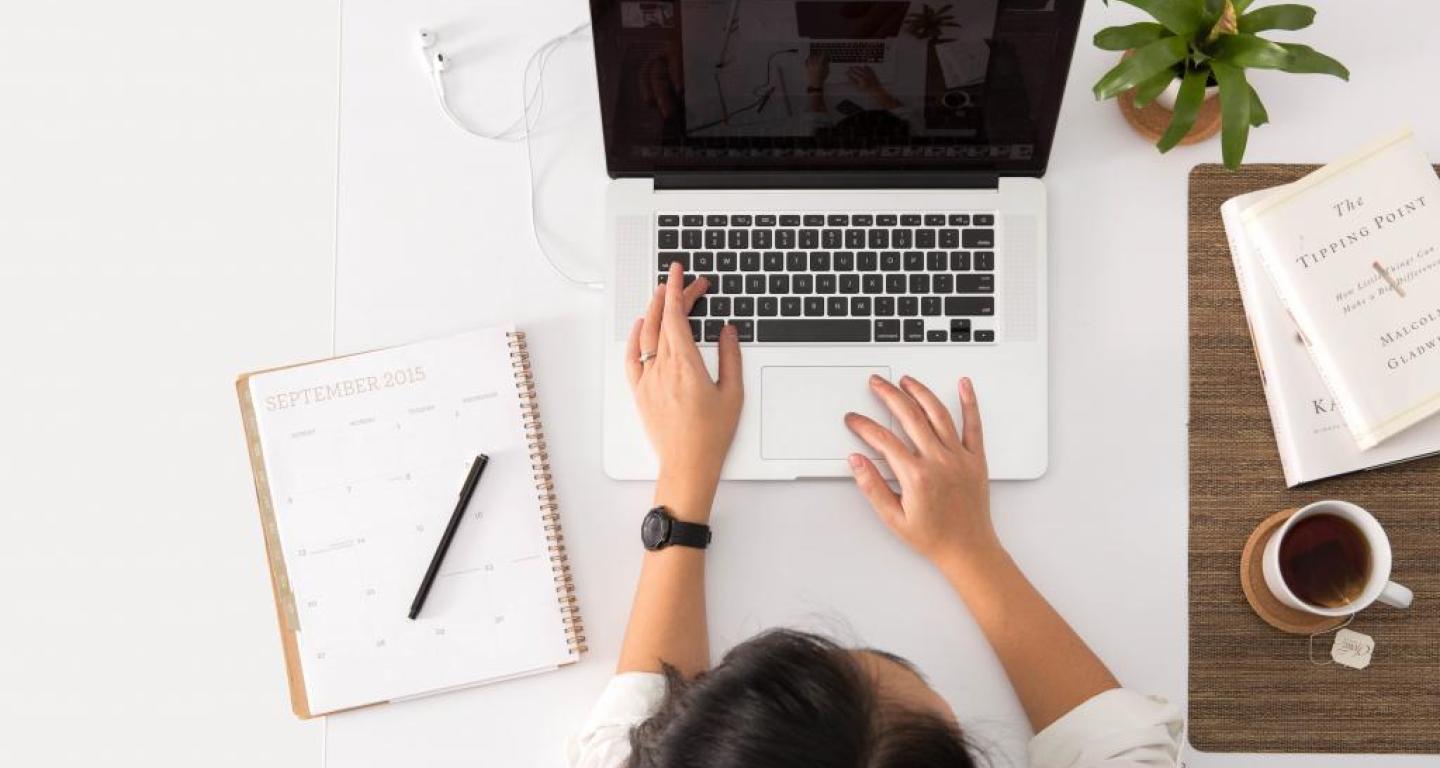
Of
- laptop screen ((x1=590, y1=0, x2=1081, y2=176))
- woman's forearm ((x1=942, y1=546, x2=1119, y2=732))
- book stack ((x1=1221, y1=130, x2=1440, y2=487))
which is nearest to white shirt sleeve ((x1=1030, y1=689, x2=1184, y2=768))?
woman's forearm ((x1=942, y1=546, x2=1119, y2=732))

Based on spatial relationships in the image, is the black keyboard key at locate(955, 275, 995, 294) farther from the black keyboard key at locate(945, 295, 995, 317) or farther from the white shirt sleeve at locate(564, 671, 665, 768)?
the white shirt sleeve at locate(564, 671, 665, 768)

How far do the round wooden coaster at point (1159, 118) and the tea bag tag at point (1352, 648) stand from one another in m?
0.42

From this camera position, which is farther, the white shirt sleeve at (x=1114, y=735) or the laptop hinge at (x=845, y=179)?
the laptop hinge at (x=845, y=179)

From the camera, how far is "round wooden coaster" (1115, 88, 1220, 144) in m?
0.91

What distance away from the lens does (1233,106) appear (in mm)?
808

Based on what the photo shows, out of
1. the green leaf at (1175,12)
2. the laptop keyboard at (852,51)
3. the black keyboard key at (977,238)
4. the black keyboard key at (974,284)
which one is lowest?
the black keyboard key at (974,284)

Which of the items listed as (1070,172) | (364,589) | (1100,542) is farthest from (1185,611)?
(364,589)

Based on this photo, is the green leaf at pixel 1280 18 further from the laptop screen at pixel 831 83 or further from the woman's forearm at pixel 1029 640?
the woman's forearm at pixel 1029 640

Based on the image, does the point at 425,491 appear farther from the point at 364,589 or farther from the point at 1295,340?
the point at 1295,340

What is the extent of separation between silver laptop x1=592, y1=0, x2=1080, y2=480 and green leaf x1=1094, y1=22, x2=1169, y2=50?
0.07 meters

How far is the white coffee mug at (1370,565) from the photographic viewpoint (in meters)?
0.79

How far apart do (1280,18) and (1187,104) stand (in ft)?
0.28

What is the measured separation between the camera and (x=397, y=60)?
0.95 metres

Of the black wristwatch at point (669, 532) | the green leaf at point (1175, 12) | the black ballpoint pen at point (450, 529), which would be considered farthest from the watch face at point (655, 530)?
the green leaf at point (1175, 12)
